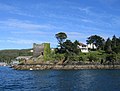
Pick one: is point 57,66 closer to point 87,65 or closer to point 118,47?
point 87,65

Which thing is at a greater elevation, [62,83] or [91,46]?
[91,46]

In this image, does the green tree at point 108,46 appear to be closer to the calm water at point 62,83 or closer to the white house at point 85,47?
the white house at point 85,47

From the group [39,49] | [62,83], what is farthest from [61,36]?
[62,83]

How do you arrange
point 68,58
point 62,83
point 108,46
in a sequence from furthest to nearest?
point 108,46 → point 68,58 → point 62,83

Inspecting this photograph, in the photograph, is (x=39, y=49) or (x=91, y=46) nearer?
(x=39, y=49)

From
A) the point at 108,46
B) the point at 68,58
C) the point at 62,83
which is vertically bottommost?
the point at 62,83

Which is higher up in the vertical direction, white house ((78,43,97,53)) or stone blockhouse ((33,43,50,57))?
white house ((78,43,97,53))

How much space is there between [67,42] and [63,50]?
4.10 meters

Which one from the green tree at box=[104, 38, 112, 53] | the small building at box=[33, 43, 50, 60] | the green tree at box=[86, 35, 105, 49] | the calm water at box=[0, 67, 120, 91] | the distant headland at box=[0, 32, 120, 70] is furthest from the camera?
the green tree at box=[86, 35, 105, 49]

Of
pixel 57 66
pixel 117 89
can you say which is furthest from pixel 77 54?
pixel 117 89

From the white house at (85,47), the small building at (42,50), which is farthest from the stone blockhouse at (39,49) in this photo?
the white house at (85,47)

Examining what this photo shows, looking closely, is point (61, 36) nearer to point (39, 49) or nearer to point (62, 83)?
point (39, 49)

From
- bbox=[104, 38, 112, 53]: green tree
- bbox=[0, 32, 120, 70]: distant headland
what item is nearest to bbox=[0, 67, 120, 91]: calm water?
bbox=[0, 32, 120, 70]: distant headland

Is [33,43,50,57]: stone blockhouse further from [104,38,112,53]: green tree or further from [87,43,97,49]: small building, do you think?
[87,43,97,49]: small building
